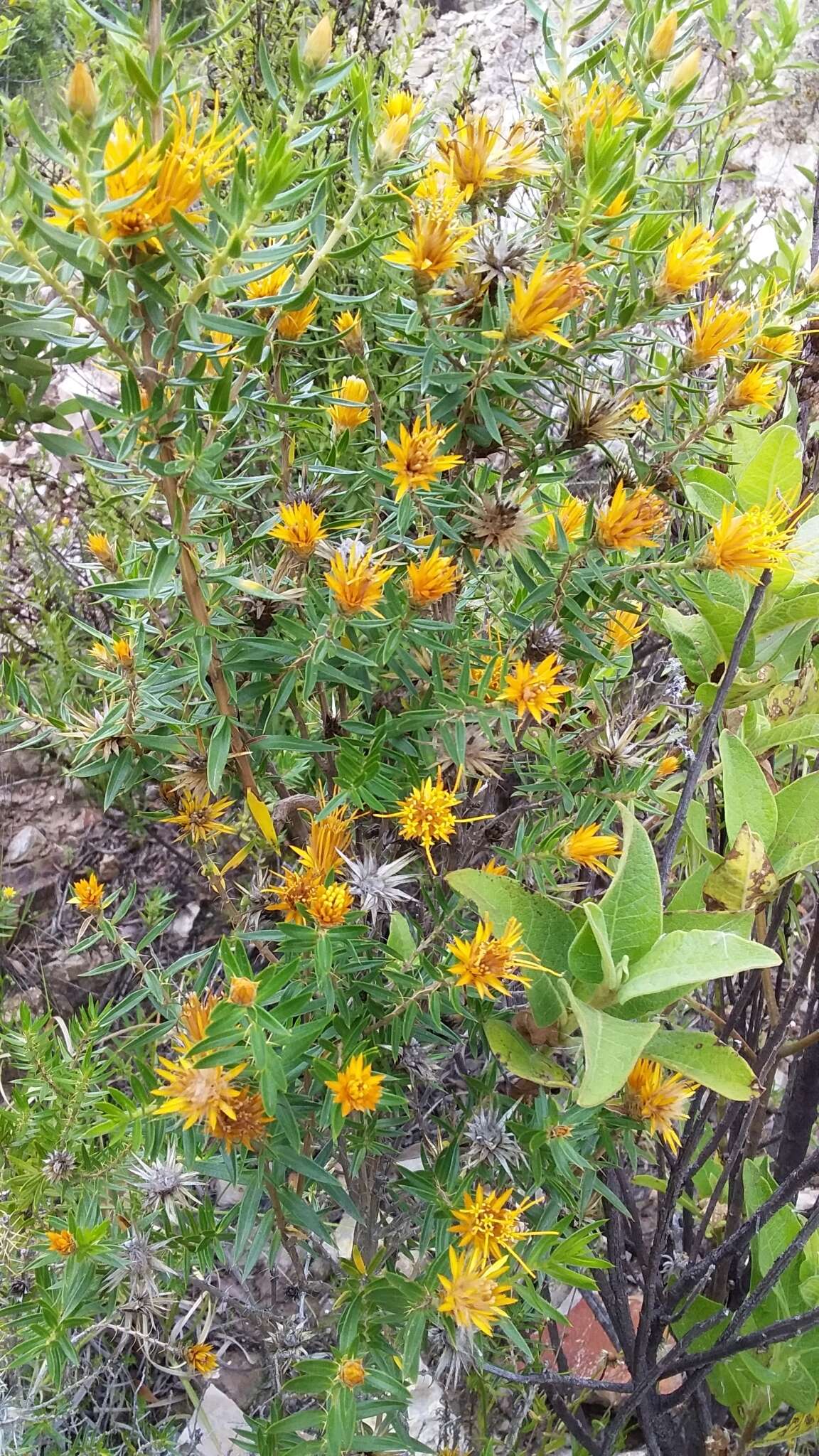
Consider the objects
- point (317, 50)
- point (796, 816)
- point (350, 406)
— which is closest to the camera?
point (317, 50)

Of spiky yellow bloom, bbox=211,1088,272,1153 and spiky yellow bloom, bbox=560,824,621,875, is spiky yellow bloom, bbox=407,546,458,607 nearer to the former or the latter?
spiky yellow bloom, bbox=560,824,621,875

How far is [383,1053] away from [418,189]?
0.91 metres

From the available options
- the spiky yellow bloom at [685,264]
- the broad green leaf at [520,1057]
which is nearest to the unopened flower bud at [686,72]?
the spiky yellow bloom at [685,264]

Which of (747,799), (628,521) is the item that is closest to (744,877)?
(747,799)

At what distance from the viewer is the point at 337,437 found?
104 cm

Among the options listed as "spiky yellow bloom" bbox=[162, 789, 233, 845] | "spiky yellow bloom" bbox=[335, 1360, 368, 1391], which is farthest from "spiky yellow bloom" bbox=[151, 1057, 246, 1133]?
"spiky yellow bloom" bbox=[335, 1360, 368, 1391]

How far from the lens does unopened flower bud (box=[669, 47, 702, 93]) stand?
0.95 meters

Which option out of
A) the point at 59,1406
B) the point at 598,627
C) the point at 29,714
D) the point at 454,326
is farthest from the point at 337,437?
the point at 59,1406

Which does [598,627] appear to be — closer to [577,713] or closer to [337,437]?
[577,713]

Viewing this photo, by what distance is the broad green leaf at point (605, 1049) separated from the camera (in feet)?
2.57

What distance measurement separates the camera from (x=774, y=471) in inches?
42.9

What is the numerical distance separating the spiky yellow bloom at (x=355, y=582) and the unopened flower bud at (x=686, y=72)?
601 mm

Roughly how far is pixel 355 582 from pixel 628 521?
287 millimetres

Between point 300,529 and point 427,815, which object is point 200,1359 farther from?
point 300,529
